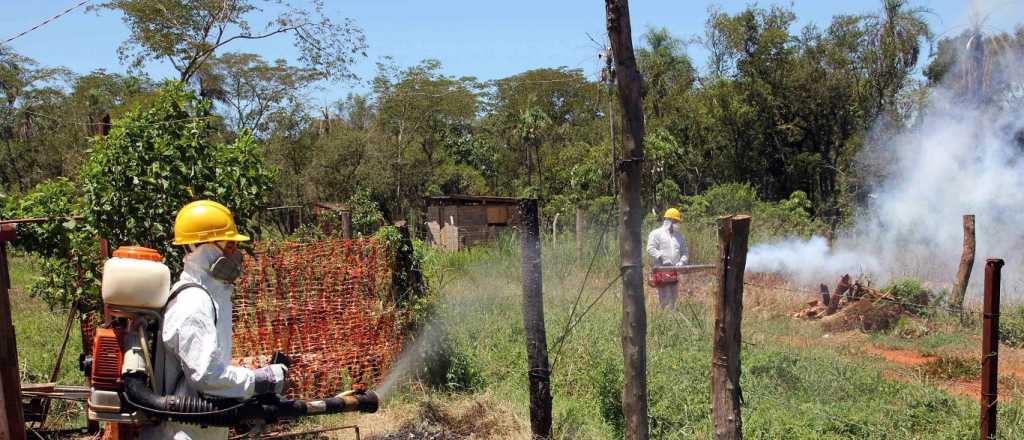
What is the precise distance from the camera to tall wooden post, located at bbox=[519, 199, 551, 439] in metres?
6.21

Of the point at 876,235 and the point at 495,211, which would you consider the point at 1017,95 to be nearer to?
the point at 876,235

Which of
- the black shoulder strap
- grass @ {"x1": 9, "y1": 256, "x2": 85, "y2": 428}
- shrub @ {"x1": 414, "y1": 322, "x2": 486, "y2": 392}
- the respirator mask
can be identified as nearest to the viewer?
the black shoulder strap

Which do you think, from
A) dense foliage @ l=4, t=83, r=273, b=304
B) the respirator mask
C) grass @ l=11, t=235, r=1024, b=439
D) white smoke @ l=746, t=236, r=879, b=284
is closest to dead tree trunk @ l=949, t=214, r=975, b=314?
grass @ l=11, t=235, r=1024, b=439

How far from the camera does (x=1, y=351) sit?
3.96 meters

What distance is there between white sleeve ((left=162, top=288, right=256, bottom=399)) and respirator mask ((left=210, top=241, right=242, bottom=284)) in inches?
7.1

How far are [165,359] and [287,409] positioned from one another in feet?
1.94

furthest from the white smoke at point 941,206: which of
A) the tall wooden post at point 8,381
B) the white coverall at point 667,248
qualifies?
the tall wooden post at point 8,381

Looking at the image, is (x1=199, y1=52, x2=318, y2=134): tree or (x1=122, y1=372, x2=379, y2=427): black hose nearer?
(x1=122, y1=372, x2=379, y2=427): black hose

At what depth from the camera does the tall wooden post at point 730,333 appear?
485 cm

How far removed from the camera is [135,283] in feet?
11.8

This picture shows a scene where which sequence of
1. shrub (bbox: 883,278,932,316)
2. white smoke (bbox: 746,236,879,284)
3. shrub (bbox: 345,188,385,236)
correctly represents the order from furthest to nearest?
shrub (bbox: 345,188,385,236), white smoke (bbox: 746,236,879,284), shrub (bbox: 883,278,932,316)

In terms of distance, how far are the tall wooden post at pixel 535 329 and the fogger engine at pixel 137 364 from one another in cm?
283

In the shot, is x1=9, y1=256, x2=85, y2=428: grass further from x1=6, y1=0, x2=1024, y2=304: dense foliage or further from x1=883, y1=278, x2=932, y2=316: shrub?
x1=883, y1=278, x2=932, y2=316: shrub

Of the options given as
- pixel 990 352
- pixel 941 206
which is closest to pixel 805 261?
pixel 941 206
